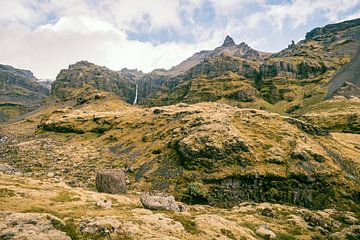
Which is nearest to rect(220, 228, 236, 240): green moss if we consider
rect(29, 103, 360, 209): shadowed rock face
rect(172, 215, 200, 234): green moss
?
rect(172, 215, 200, 234): green moss

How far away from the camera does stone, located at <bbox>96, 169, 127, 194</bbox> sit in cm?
6612

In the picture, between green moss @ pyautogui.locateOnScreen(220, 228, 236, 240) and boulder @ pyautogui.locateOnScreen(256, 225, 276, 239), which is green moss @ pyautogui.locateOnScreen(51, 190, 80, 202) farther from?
boulder @ pyautogui.locateOnScreen(256, 225, 276, 239)

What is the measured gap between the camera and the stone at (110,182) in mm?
66125

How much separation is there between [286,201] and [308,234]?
740 inches

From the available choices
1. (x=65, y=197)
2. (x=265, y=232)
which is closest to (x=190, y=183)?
(x=265, y=232)

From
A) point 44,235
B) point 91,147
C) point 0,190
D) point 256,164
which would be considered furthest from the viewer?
point 91,147

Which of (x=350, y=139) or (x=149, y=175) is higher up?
(x=350, y=139)

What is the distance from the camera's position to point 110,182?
219ft

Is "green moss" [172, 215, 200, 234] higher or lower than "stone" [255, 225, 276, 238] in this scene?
higher

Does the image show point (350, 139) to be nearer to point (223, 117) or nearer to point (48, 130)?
point (223, 117)

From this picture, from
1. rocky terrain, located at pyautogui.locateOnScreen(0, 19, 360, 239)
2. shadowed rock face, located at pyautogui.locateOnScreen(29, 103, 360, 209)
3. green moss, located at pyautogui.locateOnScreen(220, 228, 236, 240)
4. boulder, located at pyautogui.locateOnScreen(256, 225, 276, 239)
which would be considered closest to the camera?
rocky terrain, located at pyautogui.locateOnScreen(0, 19, 360, 239)

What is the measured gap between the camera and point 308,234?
166ft

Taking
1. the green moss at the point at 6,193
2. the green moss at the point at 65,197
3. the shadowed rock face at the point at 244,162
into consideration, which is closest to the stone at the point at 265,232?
the shadowed rock face at the point at 244,162

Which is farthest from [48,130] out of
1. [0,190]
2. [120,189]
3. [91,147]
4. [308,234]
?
[308,234]
